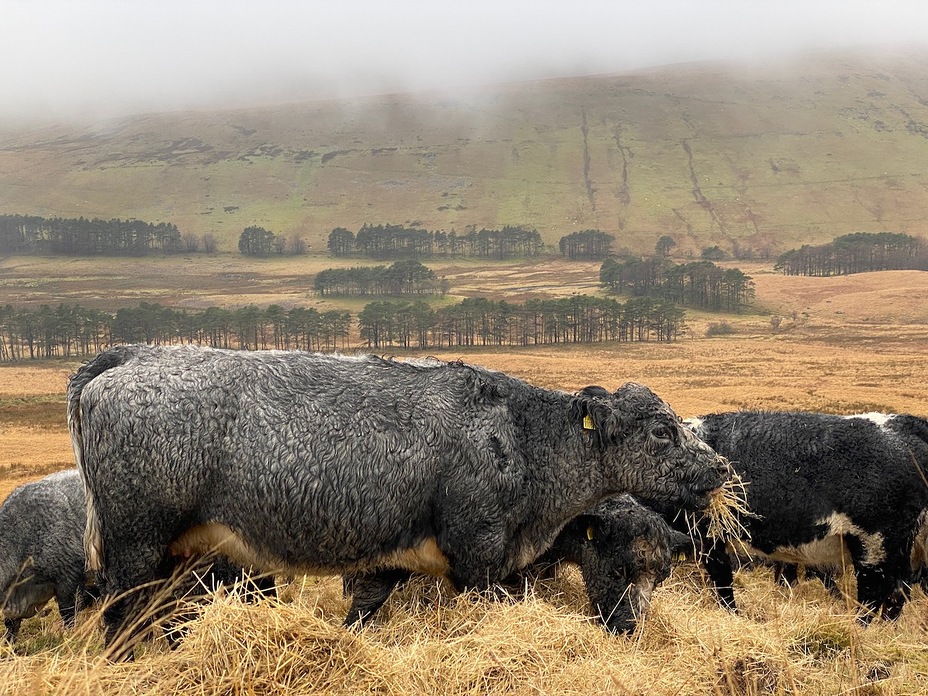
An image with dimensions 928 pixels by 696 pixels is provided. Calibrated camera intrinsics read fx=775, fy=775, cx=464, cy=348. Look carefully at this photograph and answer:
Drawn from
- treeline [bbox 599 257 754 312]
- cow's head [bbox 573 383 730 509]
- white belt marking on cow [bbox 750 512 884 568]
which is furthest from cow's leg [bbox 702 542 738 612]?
treeline [bbox 599 257 754 312]

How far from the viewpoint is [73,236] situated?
498ft

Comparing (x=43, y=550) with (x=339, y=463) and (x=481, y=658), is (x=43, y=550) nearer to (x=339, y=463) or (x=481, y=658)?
(x=339, y=463)

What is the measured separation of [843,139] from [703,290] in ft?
412

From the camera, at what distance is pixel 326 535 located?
251 inches

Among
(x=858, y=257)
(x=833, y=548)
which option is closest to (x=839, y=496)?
(x=833, y=548)

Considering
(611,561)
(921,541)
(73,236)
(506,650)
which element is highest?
(73,236)

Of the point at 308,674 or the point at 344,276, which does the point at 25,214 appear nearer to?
the point at 344,276

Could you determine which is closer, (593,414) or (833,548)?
(593,414)

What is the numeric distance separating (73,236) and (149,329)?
89171mm

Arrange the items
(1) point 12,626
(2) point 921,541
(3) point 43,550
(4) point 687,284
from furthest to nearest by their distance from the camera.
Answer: (4) point 687,284, (3) point 43,550, (1) point 12,626, (2) point 921,541

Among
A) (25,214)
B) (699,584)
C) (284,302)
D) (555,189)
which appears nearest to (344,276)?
(284,302)

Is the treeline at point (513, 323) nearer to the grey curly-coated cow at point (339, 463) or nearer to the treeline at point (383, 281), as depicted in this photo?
the treeline at point (383, 281)

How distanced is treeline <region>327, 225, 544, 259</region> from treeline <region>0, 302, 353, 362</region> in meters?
71.4

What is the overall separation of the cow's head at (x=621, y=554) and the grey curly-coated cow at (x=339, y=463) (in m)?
0.55
